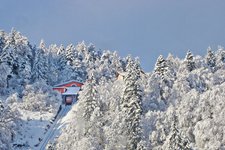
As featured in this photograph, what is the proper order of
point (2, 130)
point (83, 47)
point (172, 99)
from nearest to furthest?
point (2, 130), point (172, 99), point (83, 47)

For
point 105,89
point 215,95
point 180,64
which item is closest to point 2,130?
point 105,89

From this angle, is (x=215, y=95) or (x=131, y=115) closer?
(x=131, y=115)

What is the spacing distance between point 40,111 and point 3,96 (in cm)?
972

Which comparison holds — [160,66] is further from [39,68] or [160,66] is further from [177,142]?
[177,142]

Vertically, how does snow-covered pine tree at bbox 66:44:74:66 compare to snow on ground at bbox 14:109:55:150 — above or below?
above

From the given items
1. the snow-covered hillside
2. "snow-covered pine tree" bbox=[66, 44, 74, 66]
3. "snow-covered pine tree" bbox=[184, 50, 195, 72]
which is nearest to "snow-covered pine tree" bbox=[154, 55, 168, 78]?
the snow-covered hillside

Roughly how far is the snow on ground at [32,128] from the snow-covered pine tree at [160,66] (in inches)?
821

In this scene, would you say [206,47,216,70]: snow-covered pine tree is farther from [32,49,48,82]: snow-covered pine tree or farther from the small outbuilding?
[32,49,48,82]: snow-covered pine tree

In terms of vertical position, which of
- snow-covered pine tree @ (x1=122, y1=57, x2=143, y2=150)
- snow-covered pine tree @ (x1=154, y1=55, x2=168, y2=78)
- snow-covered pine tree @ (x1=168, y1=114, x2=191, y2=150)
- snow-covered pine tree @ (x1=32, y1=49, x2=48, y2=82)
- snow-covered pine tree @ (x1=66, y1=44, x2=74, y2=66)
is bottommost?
snow-covered pine tree @ (x1=168, y1=114, x2=191, y2=150)

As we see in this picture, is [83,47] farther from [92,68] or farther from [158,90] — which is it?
[158,90]

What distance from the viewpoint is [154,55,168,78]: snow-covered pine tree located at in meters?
83.2

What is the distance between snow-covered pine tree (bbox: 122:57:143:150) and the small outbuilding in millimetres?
42521

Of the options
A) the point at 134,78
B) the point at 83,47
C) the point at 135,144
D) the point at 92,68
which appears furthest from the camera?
A: the point at 83,47

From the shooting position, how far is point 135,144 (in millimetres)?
59531
